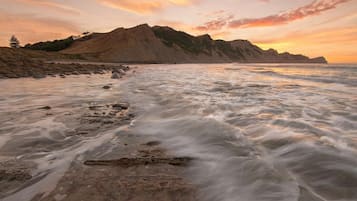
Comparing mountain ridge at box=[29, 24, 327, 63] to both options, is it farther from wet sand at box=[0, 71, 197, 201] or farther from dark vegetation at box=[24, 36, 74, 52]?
wet sand at box=[0, 71, 197, 201]

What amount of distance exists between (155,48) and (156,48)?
489 millimetres

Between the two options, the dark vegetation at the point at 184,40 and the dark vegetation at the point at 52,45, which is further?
the dark vegetation at the point at 184,40

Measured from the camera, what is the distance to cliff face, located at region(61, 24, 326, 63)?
86.2 m

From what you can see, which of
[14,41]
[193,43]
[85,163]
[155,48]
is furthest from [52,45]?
[85,163]

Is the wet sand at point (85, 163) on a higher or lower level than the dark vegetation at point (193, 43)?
lower

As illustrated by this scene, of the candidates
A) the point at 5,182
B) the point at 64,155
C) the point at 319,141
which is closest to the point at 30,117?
the point at 64,155

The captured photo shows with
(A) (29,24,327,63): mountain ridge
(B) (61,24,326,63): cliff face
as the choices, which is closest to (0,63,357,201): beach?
(A) (29,24,327,63): mountain ridge

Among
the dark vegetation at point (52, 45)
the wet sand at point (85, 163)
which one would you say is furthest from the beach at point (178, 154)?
the dark vegetation at point (52, 45)

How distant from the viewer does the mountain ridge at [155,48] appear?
86062mm

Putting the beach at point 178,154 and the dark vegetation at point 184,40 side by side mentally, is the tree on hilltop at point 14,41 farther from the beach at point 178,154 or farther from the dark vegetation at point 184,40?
the beach at point 178,154

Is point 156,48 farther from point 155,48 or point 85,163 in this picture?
point 85,163

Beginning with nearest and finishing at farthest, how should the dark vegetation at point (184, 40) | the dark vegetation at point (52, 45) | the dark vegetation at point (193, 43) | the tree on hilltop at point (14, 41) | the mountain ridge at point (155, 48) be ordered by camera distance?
1. the mountain ridge at point (155, 48)
2. the dark vegetation at point (52, 45)
3. the tree on hilltop at point (14, 41)
4. the dark vegetation at point (184, 40)
5. the dark vegetation at point (193, 43)

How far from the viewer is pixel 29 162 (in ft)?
8.97

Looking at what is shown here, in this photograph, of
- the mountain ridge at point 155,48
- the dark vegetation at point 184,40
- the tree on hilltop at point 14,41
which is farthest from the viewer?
the dark vegetation at point 184,40
